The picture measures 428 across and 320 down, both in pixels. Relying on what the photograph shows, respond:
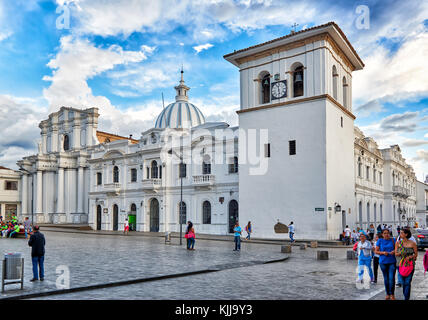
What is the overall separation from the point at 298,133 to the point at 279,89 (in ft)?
→ 12.0

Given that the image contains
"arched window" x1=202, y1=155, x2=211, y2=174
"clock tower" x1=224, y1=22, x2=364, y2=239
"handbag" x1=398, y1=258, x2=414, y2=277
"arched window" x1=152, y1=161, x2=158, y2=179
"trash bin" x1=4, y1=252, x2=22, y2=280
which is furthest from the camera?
"arched window" x1=152, y1=161, x2=158, y2=179

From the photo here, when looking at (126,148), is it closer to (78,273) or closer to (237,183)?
(237,183)

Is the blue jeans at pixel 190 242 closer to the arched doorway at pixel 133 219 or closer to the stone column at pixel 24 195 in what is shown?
the arched doorway at pixel 133 219

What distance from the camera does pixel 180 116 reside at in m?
46.2

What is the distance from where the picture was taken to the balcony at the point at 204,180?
3650cm

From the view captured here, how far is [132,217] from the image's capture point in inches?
1721

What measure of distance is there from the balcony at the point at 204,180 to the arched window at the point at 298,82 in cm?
1086

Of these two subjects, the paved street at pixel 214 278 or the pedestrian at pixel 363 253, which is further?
the pedestrian at pixel 363 253

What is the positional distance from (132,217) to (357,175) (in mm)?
22883

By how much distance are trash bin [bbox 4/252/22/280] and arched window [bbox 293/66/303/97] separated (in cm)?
2371

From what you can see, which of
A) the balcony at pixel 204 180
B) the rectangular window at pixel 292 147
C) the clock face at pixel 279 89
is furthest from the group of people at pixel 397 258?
the balcony at pixel 204 180

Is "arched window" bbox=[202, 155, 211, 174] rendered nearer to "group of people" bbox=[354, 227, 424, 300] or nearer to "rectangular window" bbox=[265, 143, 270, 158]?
"rectangular window" bbox=[265, 143, 270, 158]

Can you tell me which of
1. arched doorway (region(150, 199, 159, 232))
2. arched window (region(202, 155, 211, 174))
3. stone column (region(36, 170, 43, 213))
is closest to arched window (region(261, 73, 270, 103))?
arched window (region(202, 155, 211, 174))

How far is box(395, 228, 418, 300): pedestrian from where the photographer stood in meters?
8.70
